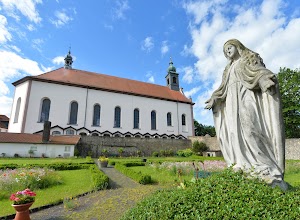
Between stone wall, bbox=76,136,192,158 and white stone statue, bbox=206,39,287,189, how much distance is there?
25.1 meters

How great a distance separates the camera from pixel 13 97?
3142 centimetres

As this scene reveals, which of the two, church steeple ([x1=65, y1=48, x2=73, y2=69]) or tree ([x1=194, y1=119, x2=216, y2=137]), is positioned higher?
church steeple ([x1=65, y1=48, x2=73, y2=69])

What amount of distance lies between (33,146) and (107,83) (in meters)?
19.1

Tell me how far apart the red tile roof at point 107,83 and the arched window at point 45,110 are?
11.1 feet

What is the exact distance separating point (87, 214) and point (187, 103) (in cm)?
4006

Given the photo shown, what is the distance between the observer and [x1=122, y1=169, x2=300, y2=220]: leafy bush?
8.33 feet

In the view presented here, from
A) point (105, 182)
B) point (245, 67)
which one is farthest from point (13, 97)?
point (245, 67)

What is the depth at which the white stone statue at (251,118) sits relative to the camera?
3.64 metres

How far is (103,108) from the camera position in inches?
1353

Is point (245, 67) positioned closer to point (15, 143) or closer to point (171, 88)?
point (15, 143)

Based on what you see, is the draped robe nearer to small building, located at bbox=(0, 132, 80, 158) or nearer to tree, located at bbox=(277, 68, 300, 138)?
small building, located at bbox=(0, 132, 80, 158)

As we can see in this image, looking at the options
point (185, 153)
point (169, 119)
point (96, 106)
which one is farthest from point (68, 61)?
point (185, 153)

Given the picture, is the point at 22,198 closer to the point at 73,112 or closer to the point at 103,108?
the point at 73,112

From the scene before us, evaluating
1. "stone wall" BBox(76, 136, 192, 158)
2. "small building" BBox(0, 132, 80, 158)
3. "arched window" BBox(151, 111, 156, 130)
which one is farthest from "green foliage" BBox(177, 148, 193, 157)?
"small building" BBox(0, 132, 80, 158)
